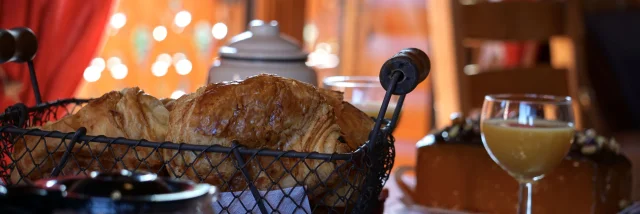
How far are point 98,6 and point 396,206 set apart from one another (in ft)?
2.45

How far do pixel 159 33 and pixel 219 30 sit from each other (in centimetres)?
32

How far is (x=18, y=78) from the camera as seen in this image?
132 centimetres

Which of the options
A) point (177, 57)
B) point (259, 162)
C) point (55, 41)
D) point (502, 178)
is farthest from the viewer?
point (177, 57)

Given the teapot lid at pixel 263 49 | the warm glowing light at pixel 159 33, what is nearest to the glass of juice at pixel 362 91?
the teapot lid at pixel 263 49

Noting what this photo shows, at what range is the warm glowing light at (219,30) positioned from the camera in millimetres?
2490

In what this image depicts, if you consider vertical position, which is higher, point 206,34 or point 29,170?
point 206,34

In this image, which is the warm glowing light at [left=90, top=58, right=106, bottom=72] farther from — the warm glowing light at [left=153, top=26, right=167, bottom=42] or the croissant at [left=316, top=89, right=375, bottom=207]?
the croissant at [left=316, top=89, right=375, bottom=207]

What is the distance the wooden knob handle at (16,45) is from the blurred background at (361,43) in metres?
0.59

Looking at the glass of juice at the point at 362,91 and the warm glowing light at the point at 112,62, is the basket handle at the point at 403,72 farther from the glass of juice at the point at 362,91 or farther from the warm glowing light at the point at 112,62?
the warm glowing light at the point at 112,62

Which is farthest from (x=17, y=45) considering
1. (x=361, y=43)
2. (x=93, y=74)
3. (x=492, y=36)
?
(x=361, y=43)

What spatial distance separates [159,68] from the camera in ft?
7.47

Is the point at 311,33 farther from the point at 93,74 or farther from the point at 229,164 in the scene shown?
the point at 229,164

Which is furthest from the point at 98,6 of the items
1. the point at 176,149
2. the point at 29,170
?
the point at 176,149

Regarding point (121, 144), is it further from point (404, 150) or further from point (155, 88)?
point (155, 88)
